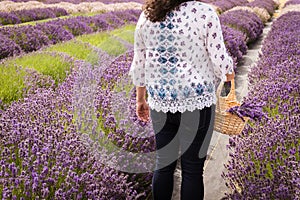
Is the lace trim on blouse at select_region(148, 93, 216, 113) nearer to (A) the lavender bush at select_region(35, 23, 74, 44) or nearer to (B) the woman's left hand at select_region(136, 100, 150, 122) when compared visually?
(B) the woman's left hand at select_region(136, 100, 150, 122)

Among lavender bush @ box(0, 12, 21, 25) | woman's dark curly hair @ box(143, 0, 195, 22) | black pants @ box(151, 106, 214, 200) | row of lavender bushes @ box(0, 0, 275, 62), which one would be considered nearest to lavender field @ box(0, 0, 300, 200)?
black pants @ box(151, 106, 214, 200)

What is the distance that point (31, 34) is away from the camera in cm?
754

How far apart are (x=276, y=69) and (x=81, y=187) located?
10.6 ft

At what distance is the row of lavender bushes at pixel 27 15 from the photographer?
12047mm

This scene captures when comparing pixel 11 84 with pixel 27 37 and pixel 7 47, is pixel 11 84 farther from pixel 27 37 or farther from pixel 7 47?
pixel 27 37

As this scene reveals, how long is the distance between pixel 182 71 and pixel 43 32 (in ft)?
21.8

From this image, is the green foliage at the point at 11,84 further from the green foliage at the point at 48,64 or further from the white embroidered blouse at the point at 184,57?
the white embroidered blouse at the point at 184,57

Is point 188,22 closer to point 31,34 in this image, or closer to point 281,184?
point 281,184

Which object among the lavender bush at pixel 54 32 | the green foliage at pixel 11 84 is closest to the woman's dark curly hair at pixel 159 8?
the green foliage at pixel 11 84

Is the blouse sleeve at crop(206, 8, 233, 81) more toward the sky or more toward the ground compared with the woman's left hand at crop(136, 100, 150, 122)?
more toward the sky

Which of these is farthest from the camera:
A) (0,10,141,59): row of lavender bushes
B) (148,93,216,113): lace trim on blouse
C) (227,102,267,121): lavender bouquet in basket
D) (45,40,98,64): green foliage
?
(0,10,141,59): row of lavender bushes

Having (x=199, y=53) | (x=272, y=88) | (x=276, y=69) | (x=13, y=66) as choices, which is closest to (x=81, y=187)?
(x=199, y=53)

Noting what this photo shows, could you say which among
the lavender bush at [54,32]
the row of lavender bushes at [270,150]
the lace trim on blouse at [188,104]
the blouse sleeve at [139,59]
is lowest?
the lavender bush at [54,32]

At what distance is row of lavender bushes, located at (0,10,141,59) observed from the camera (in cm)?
666
